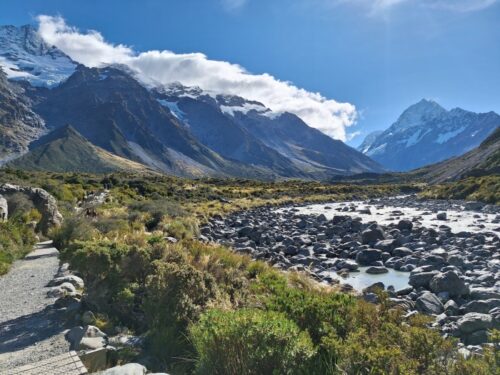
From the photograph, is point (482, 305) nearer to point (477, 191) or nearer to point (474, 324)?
point (474, 324)

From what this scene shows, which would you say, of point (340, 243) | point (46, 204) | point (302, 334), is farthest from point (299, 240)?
point (302, 334)

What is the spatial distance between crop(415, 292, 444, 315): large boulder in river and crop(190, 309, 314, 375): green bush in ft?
30.6

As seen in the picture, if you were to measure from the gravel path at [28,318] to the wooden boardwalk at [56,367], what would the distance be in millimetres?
343

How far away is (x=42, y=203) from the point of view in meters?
24.3

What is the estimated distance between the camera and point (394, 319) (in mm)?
7461

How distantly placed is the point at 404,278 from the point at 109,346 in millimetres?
15667

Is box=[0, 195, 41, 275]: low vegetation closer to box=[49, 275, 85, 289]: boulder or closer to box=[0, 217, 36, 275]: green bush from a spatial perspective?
box=[0, 217, 36, 275]: green bush

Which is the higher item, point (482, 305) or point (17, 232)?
point (17, 232)

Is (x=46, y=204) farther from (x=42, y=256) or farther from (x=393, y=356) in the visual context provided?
(x=393, y=356)

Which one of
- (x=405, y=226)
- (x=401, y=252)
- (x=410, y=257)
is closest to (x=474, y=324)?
(x=410, y=257)

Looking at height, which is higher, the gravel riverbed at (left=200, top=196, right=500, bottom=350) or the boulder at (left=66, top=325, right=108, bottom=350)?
the boulder at (left=66, top=325, right=108, bottom=350)

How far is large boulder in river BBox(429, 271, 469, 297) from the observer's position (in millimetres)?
15906

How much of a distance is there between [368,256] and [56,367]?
20.1 m

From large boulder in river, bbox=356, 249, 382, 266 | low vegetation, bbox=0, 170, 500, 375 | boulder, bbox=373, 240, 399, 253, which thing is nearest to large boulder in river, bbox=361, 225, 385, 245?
boulder, bbox=373, 240, 399, 253
